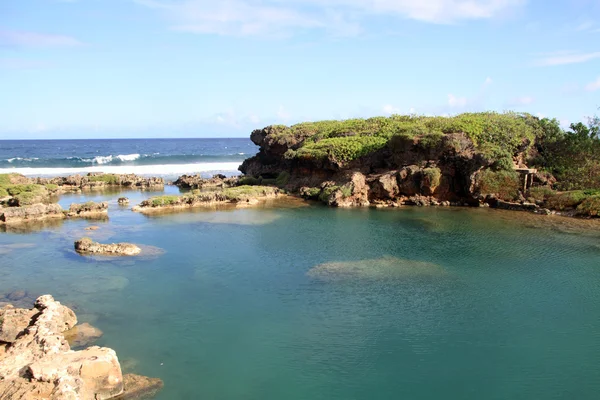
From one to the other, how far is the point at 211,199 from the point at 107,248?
57.2ft

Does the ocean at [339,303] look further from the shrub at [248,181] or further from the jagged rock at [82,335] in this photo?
the shrub at [248,181]

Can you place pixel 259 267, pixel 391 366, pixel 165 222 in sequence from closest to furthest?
pixel 391 366 < pixel 259 267 < pixel 165 222

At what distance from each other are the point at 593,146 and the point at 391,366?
37517 millimetres

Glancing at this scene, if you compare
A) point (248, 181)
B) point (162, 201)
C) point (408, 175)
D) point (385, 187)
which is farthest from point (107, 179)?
point (408, 175)

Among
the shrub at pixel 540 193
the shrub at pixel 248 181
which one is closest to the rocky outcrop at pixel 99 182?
the shrub at pixel 248 181

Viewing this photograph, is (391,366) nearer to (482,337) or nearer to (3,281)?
(482,337)

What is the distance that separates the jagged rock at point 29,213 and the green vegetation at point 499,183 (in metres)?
34.9

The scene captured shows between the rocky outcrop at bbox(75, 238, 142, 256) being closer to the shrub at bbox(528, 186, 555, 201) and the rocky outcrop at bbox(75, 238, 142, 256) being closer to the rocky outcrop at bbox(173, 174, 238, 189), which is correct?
the rocky outcrop at bbox(173, 174, 238, 189)

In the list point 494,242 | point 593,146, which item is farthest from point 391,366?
point 593,146

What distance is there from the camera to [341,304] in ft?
63.9

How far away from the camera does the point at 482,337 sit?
54.8ft

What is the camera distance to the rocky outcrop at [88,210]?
37844mm

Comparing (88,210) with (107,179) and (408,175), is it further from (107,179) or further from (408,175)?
(408,175)

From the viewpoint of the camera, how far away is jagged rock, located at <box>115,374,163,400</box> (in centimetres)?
1331
